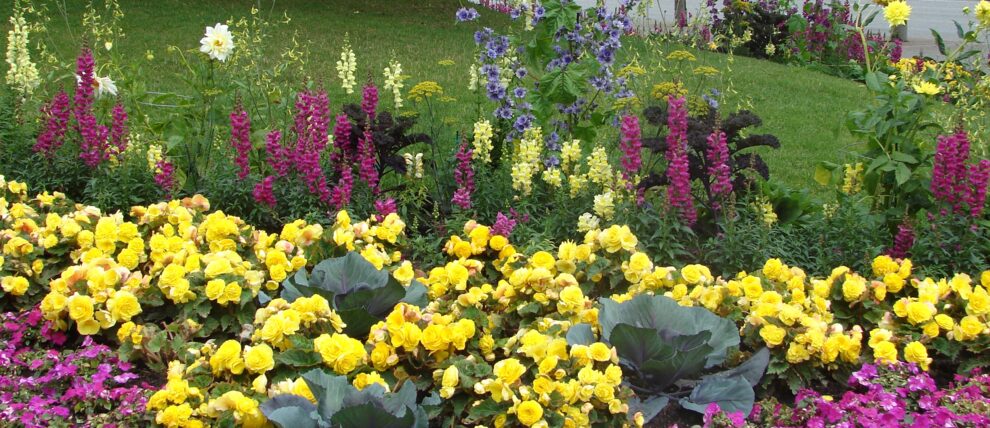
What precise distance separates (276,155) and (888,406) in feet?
9.82

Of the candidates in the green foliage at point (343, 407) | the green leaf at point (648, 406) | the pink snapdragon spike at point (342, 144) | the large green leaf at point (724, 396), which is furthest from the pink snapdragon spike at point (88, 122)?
the large green leaf at point (724, 396)

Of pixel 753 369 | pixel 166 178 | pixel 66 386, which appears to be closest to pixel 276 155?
pixel 166 178

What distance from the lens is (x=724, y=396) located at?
3168 mm

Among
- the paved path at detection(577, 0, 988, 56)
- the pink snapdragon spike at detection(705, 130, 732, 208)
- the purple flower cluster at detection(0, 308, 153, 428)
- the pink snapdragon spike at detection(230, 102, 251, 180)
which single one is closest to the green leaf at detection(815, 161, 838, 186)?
the pink snapdragon spike at detection(705, 130, 732, 208)

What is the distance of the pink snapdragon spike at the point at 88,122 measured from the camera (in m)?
4.95

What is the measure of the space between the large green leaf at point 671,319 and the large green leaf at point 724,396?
0.41ft

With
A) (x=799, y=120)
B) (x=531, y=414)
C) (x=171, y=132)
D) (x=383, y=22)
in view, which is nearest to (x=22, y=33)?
(x=171, y=132)

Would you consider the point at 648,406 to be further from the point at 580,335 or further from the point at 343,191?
the point at 343,191

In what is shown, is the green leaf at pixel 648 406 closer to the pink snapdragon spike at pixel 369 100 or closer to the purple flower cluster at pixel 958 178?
the purple flower cluster at pixel 958 178

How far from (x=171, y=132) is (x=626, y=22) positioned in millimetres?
2490

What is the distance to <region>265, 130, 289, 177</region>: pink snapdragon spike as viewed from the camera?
480 centimetres

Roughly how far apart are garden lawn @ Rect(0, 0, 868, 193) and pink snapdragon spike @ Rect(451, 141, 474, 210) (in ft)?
8.13

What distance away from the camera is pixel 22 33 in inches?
221

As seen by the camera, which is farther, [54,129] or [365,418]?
[54,129]
